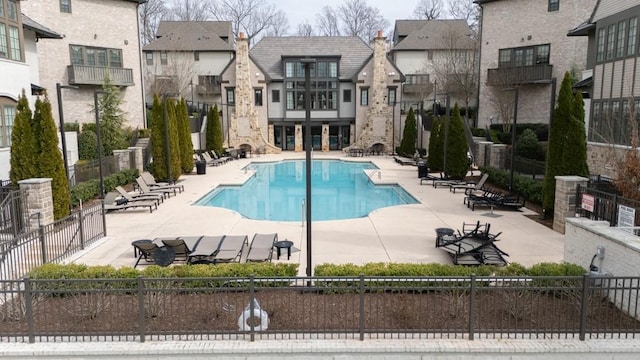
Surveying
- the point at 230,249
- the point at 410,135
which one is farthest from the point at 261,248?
the point at 410,135

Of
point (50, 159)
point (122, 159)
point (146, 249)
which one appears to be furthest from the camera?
point (122, 159)

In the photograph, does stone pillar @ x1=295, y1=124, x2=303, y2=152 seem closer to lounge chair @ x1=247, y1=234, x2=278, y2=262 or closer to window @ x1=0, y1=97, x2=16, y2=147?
window @ x1=0, y1=97, x2=16, y2=147

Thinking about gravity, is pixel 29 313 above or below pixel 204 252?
above

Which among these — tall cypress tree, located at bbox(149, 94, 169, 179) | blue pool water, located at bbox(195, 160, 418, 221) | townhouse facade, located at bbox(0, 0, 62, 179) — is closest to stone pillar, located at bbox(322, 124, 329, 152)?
blue pool water, located at bbox(195, 160, 418, 221)

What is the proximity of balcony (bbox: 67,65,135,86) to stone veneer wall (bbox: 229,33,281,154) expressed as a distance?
10395 mm

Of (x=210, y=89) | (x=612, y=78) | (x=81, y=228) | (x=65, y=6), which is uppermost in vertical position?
(x=65, y=6)

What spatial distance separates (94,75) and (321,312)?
102 feet

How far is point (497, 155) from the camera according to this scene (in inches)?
971

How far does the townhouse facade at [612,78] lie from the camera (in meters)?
18.4

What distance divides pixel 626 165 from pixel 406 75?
116ft

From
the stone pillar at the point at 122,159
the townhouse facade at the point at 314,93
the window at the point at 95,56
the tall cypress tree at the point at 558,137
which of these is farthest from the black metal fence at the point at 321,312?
the townhouse facade at the point at 314,93

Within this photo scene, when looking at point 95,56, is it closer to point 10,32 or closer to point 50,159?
point 10,32

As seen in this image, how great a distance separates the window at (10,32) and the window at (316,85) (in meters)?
26.7

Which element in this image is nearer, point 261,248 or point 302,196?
point 261,248
